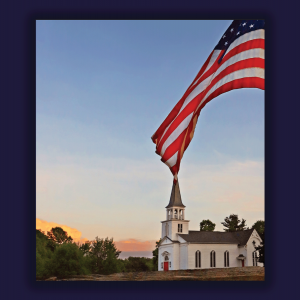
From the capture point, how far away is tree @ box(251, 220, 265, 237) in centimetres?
602

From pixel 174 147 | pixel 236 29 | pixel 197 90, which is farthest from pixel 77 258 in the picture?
pixel 236 29

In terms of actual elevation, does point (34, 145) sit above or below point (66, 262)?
above

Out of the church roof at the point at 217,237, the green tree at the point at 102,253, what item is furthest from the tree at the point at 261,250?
the green tree at the point at 102,253

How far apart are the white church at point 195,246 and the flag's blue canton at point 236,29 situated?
76.9 inches

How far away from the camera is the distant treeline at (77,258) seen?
5953 millimetres

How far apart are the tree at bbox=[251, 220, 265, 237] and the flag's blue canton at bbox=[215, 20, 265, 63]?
2090mm

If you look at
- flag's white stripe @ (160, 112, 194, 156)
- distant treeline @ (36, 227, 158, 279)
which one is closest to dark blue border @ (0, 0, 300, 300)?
distant treeline @ (36, 227, 158, 279)

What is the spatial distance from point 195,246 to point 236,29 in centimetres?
289

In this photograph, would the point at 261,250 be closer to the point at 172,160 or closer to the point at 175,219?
the point at 175,219

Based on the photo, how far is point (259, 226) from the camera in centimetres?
615

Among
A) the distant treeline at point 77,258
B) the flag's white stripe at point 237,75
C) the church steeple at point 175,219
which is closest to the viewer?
the flag's white stripe at point 237,75

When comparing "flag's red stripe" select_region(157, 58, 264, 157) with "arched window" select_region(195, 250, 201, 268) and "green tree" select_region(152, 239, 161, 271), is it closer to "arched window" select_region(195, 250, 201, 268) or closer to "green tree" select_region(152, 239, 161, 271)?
"green tree" select_region(152, 239, 161, 271)

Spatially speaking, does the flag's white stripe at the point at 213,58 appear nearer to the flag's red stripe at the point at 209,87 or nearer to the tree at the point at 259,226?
the flag's red stripe at the point at 209,87

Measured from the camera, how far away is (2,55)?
5.93m
